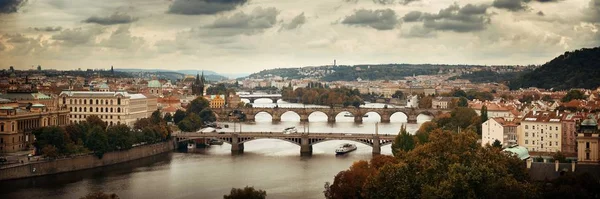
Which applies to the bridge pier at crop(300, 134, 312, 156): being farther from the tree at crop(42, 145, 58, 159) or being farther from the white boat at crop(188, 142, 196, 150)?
the tree at crop(42, 145, 58, 159)

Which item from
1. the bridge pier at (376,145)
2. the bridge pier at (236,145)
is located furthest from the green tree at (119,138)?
the bridge pier at (376,145)

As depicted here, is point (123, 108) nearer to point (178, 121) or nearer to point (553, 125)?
point (178, 121)

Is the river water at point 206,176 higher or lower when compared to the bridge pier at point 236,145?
lower

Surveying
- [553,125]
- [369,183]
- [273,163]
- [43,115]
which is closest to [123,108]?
[43,115]

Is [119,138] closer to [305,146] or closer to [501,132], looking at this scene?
[305,146]

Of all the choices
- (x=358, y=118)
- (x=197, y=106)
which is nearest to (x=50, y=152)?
(x=197, y=106)

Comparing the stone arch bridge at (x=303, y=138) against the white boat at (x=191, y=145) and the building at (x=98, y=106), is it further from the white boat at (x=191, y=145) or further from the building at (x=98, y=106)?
the building at (x=98, y=106)
